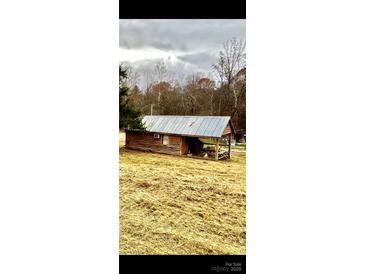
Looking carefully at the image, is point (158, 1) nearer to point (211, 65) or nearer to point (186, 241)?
point (211, 65)

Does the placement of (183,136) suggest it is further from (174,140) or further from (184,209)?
(184,209)

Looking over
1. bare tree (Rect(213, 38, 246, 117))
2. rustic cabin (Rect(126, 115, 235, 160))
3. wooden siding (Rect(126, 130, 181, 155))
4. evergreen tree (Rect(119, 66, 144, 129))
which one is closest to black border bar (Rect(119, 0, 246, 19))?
bare tree (Rect(213, 38, 246, 117))

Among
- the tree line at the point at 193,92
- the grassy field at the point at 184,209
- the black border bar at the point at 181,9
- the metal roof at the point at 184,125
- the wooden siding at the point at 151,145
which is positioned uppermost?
the black border bar at the point at 181,9

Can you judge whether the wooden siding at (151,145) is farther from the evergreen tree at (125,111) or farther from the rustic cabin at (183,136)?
the evergreen tree at (125,111)

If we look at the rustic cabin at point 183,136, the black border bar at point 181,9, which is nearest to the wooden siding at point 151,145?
the rustic cabin at point 183,136

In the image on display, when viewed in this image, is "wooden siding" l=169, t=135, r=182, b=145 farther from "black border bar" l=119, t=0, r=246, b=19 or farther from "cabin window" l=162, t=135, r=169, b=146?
"black border bar" l=119, t=0, r=246, b=19

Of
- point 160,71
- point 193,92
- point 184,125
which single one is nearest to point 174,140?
point 184,125
